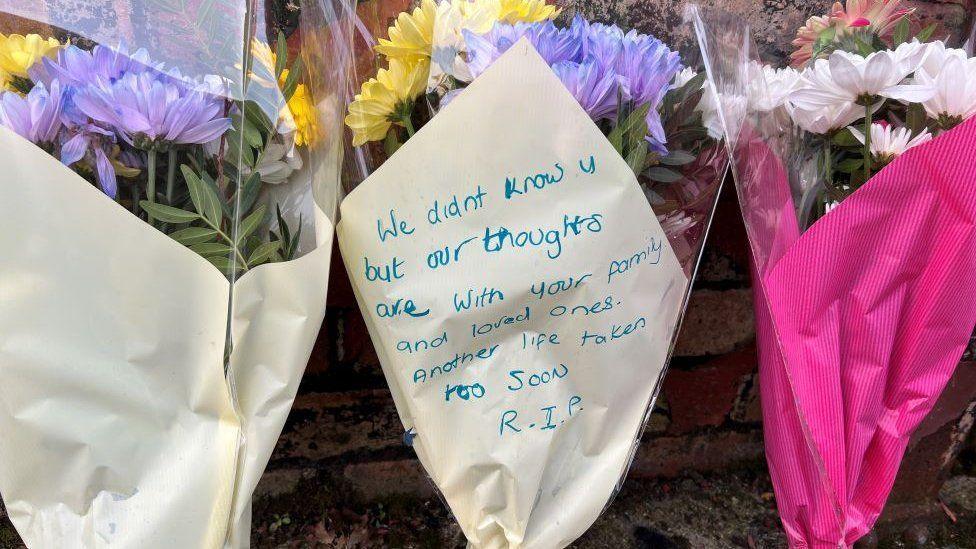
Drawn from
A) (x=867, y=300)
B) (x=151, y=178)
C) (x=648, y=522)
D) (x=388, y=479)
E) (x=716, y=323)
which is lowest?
(x=648, y=522)

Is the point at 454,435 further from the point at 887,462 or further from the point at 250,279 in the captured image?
the point at 887,462

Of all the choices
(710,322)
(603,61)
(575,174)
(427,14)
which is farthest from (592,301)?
(710,322)

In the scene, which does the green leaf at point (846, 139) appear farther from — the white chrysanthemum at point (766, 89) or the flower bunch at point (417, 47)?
the flower bunch at point (417, 47)

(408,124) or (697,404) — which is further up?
(408,124)

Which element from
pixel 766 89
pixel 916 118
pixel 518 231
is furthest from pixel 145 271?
pixel 916 118

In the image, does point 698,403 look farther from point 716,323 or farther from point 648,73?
point 648,73

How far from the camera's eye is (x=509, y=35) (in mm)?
772

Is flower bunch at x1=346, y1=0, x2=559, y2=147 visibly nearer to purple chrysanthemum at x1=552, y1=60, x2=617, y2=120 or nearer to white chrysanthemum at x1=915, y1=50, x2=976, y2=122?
purple chrysanthemum at x1=552, y1=60, x2=617, y2=120

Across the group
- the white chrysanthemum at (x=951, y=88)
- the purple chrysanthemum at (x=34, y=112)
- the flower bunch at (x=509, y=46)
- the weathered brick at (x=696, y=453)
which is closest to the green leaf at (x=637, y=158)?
the flower bunch at (x=509, y=46)

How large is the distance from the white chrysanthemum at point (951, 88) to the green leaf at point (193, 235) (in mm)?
816

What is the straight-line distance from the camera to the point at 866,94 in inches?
33.9

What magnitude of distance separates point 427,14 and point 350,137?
0.58 feet

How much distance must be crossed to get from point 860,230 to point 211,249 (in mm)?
734

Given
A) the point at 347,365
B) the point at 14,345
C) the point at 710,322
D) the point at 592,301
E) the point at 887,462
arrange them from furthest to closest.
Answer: the point at 710,322
the point at 347,365
the point at 887,462
the point at 592,301
the point at 14,345
